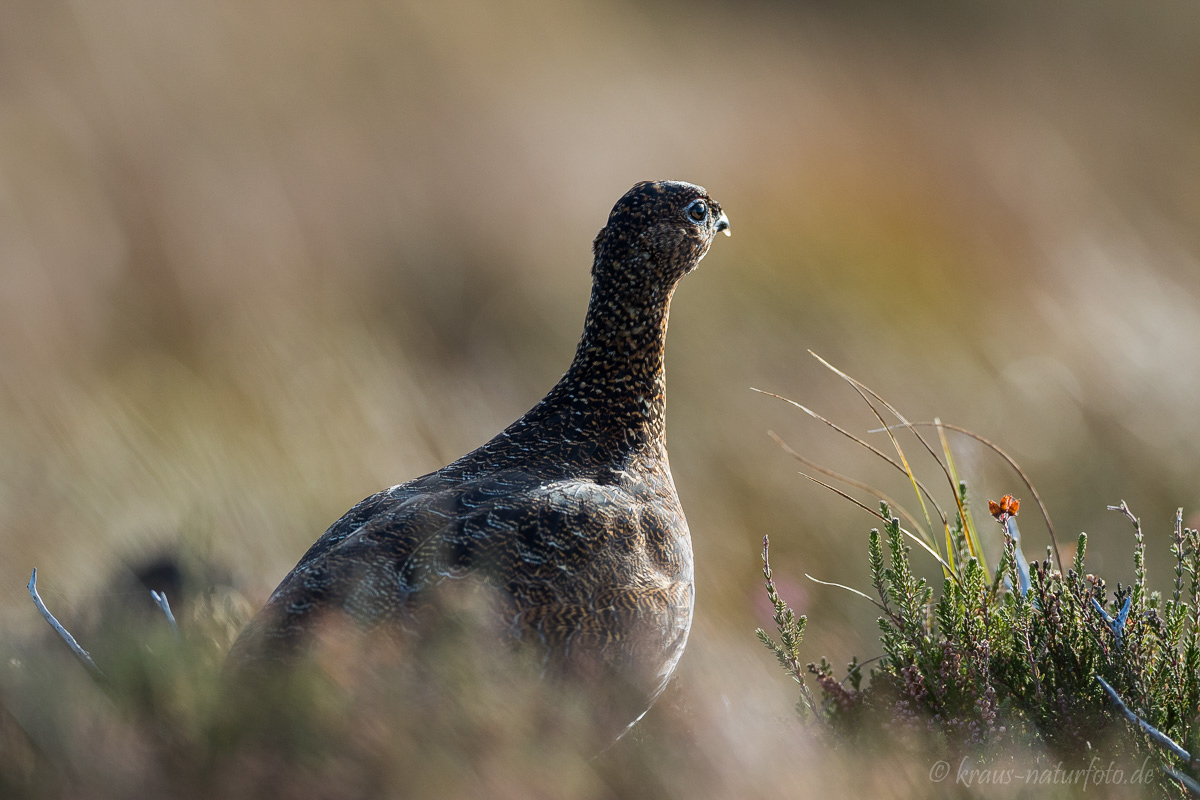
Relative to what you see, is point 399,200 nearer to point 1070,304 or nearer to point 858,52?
point 1070,304

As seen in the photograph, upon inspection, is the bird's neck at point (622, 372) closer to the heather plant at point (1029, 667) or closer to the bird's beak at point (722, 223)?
the bird's beak at point (722, 223)

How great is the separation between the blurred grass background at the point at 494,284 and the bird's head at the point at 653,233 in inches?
65.1

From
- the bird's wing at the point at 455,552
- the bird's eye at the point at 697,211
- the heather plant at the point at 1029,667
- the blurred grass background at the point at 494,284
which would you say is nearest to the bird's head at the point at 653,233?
the bird's eye at the point at 697,211

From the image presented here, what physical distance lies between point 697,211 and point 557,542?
Answer: 1897 mm

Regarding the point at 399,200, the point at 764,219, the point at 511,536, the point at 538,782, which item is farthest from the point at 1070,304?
the point at 538,782

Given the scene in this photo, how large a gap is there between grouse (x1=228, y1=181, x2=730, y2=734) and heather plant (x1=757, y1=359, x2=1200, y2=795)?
46 centimetres

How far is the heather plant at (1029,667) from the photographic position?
2928mm

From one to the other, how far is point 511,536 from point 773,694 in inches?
71.4

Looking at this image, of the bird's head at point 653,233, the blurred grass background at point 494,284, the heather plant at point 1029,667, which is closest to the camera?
the heather plant at point 1029,667

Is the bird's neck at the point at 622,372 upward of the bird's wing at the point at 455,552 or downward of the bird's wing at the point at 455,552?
upward

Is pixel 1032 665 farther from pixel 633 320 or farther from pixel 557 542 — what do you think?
pixel 633 320

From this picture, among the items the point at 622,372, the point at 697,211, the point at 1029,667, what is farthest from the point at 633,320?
the point at 1029,667

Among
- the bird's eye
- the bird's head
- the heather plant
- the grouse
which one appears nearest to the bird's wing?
the grouse

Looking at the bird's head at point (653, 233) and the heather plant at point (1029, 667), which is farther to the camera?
the bird's head at point (653, 233)
